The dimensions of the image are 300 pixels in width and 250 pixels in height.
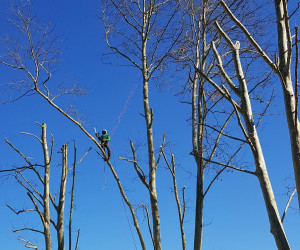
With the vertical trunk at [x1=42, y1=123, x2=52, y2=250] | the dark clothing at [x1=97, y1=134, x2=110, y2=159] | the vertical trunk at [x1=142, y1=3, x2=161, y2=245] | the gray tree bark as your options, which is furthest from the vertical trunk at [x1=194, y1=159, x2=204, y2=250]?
the vertical trunk at [x1=42, y1=123, x2=52, y2=250]

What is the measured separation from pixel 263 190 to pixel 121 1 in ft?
15.3

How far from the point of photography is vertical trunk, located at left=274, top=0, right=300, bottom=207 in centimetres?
214

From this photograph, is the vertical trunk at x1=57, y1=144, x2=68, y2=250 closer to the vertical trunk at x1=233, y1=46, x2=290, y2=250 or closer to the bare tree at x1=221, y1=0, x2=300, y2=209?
the vertical trunk at x1=233, y1=46, x2=290, y2=250

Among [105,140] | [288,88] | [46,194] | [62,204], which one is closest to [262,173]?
[288,88]

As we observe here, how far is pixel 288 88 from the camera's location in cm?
232

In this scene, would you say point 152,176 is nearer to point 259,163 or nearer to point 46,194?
point 259,163

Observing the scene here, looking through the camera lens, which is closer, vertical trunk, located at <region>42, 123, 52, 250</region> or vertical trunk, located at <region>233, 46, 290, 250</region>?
vertical trunk, located at <region>233, 46, 290, 250</region>

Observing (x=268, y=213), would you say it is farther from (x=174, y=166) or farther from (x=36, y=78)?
(x=36, y=78)

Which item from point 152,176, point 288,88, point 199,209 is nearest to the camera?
point 288,88

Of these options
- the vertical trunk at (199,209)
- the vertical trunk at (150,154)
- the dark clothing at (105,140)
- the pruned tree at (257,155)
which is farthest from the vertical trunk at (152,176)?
the pruned tree at (257,155)

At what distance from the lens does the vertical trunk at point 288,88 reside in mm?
2137

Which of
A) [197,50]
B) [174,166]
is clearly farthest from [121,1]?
[174,166]

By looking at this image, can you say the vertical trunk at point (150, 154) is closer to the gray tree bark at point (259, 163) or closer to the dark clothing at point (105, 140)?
the dark clothing at point (105, 140)

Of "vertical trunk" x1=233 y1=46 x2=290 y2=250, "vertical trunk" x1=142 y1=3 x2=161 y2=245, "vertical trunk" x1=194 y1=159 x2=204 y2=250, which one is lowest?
"vertical trunk" x1=233 y1=46 x2=290 y2=250
